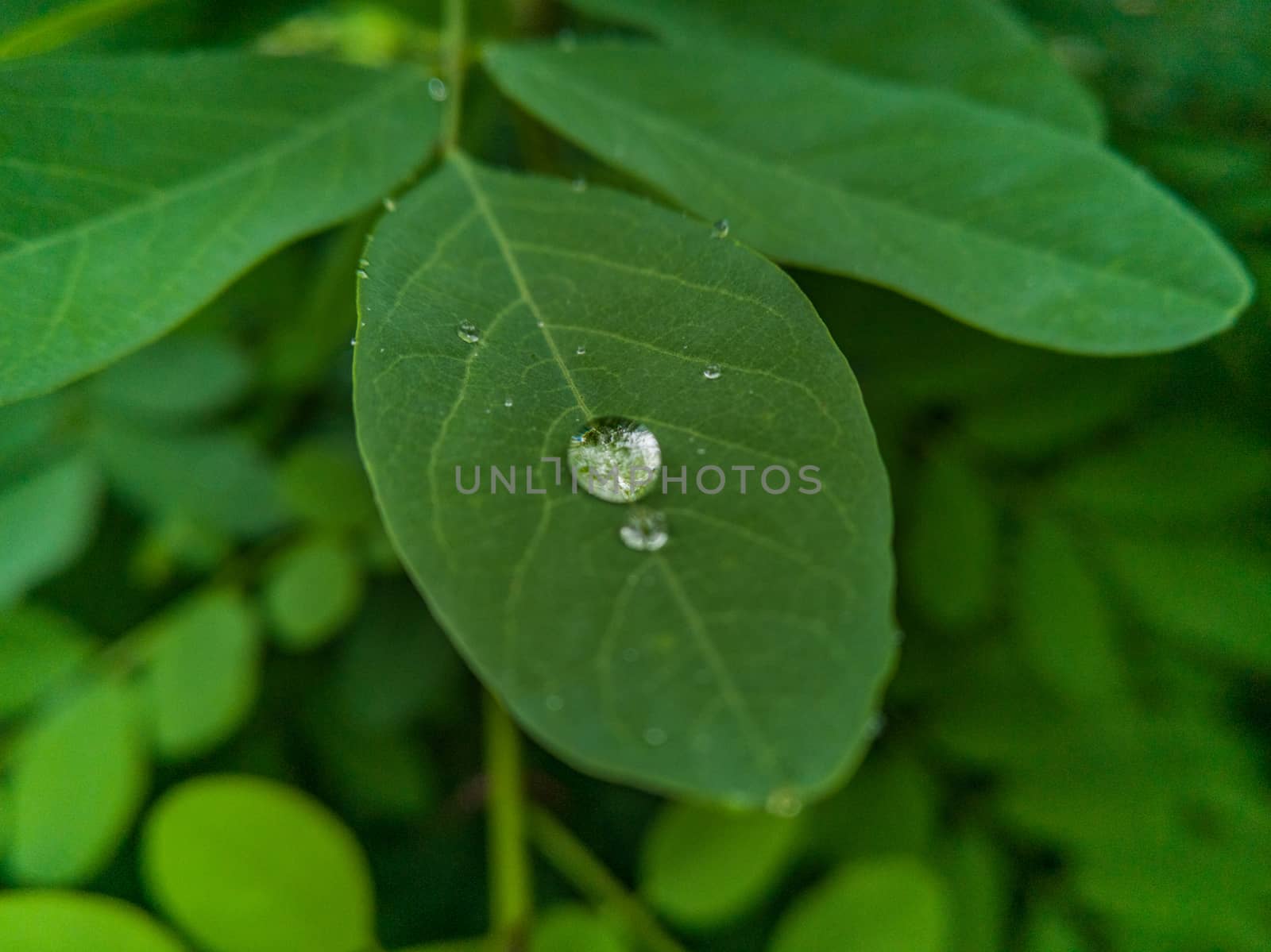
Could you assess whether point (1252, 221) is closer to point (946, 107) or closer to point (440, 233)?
point (946, 107)

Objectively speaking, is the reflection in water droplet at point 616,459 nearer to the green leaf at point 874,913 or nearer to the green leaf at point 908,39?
the green leaf at point 908,39

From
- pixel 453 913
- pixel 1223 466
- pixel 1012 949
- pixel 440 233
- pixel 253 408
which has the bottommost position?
pixel 453 913

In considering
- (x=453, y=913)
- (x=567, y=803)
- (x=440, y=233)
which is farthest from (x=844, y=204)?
(x=453, y=913)

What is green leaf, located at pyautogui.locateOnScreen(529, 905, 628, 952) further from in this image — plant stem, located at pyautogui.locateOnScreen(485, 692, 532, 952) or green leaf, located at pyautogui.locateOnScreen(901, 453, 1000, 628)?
green leaf, located at pyautogui.locateOnScreen(901, 453, 1000, 628)

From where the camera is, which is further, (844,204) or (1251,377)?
(1251,377)

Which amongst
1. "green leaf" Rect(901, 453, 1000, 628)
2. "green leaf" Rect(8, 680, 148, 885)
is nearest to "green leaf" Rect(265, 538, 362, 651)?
"green leaf" Rect(8, 680, 148, 885)
